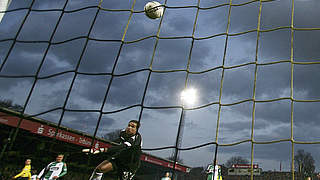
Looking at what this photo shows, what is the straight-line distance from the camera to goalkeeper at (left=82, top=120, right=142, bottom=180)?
327 cm

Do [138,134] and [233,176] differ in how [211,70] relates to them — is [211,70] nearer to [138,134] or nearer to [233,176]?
[138,134]

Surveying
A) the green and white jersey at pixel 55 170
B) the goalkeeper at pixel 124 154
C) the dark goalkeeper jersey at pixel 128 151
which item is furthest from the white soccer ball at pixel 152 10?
the green and white jersey at pixel 55 170

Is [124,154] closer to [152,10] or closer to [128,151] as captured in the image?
[128,151]

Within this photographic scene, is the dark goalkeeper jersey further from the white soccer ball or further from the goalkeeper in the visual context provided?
the white soccer ball

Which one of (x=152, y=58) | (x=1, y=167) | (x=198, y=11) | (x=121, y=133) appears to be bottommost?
(x=1, y=167)

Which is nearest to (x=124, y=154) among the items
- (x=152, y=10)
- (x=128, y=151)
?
(x=128, y=151)

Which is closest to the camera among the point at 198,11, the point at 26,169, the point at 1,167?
the point at 198,11

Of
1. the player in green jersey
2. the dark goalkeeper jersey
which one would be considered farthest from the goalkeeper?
the player in green jersey

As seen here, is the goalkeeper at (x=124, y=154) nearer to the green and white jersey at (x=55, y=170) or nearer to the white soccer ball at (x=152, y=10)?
the white soccer ball at (x=152, y=10)

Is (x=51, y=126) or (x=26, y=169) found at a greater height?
(x=51, y=126)

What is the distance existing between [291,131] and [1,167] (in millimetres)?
9420

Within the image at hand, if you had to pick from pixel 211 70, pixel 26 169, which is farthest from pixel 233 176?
pixel 211 70

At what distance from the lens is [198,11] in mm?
4457

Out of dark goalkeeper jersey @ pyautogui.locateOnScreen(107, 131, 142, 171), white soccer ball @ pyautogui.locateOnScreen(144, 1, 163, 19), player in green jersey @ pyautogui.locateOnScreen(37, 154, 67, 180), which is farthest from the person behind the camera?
player in green jersey @ pyautogui.locateOnScreen(37, 154, 67, 180)
